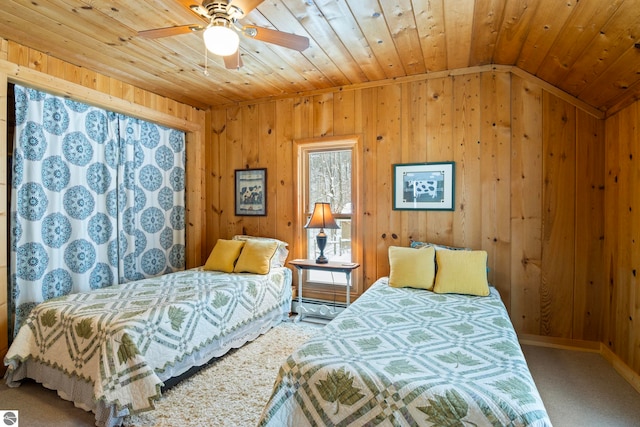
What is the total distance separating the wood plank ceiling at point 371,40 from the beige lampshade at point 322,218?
1.32 m

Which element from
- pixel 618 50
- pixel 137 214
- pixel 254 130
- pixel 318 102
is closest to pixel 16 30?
pixel 137 214

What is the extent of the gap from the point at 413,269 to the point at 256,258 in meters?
1.56

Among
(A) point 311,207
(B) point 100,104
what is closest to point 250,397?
(A) point 311,207

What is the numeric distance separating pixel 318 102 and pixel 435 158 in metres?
1.43

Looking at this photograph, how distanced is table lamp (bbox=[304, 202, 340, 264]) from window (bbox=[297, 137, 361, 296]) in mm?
229

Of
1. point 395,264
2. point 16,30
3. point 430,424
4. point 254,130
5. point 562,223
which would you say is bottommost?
point 430,424

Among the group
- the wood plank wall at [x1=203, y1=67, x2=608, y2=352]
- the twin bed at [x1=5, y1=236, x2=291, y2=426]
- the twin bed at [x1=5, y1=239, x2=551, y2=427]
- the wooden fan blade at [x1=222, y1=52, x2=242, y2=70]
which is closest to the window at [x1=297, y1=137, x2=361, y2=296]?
the wood plank wall at [x1=203, y1=67, x2=608, y2=352]

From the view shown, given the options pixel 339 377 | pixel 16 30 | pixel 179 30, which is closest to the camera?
pixel 339 377

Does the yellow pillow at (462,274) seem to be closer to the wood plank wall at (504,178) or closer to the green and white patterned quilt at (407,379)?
the wood plank wall at (504,178)

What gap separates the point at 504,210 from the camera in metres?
3.03

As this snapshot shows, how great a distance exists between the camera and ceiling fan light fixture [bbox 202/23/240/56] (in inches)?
66.9

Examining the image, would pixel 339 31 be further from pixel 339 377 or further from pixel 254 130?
pixel 339 377

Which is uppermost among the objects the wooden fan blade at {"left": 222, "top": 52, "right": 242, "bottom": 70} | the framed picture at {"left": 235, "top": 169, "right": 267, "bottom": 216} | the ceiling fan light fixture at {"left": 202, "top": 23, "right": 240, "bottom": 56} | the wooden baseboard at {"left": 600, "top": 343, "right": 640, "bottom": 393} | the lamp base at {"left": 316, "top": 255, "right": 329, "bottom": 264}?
the wooden fan blade at {"left": 222, "top": 52, "right": 242, "bottom": 70}

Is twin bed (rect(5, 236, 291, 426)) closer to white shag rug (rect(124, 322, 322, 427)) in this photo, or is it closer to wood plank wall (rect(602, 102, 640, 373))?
white shag rug (rect(124, 322, 322, 427))
